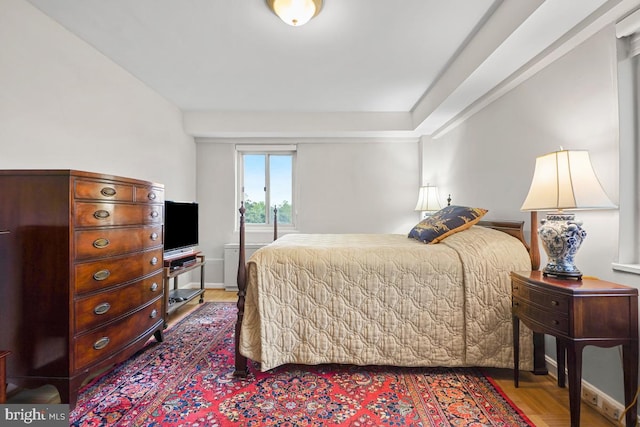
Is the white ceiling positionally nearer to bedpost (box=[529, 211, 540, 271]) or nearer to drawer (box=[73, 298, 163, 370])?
bedpost (box=[529, 211, 540, 271])

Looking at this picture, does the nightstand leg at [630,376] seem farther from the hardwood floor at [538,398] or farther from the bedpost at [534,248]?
the bedpost at [534,248]

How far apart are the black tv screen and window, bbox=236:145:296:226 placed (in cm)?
99

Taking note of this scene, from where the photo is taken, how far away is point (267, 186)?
4.47 m

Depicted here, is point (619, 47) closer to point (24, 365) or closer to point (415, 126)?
point (415, 126)

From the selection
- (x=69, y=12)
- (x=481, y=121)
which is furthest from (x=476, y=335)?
(x=69, y=12)

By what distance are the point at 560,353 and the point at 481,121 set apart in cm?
209

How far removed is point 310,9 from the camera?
1834 millimetres

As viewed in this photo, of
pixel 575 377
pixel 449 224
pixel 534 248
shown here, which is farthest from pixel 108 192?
pixel 534 248

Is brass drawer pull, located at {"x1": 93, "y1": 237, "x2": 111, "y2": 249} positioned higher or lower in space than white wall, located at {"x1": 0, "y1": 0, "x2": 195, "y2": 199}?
lower

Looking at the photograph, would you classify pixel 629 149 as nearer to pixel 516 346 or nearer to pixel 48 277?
pixel 516 346

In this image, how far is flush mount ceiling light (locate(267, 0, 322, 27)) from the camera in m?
1.79

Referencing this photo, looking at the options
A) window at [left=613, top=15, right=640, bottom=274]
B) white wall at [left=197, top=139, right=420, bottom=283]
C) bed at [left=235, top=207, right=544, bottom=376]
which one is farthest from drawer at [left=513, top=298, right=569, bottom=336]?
white wall at [left=197, top=139, right=420, bottom=283]

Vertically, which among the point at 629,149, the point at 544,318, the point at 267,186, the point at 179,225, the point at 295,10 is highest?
the point at 295,10

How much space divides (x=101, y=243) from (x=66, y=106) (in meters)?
1.24
